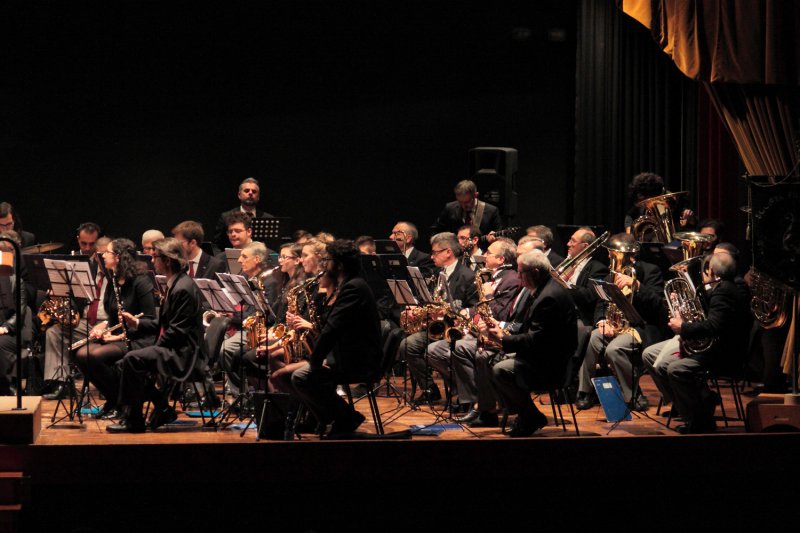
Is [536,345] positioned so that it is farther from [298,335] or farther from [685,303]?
[298,335]

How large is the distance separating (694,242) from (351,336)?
2530 millimetres

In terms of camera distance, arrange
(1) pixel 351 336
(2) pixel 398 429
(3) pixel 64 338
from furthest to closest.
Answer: (3) pixel 64 338 < (2) pixel 398 429 < (1) pixel 351 336

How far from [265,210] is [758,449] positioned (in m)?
6.79

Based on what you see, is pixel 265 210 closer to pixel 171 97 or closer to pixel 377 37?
pixel 171 97

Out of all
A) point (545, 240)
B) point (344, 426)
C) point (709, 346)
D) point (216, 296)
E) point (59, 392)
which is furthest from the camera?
point (545, 240)

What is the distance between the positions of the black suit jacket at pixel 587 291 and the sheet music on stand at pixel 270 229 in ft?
9.40

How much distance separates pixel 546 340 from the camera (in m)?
6.50

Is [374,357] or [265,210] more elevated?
[265,210]

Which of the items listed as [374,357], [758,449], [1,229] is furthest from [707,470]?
[1,229]

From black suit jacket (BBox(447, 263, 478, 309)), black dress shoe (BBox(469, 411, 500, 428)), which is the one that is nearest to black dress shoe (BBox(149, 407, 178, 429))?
black dress shoe (BBox(469, 411, 500, 428))

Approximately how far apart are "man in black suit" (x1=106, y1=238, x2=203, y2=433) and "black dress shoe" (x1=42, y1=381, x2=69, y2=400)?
1192mm

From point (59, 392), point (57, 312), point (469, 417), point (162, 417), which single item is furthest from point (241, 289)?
point (59, 392)

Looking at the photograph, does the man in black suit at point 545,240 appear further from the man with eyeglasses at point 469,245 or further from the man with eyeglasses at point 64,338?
the man with eyeglasses at point 64,338

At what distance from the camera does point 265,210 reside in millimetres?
11906
